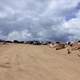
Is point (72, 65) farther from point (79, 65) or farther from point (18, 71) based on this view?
point (18, 71)

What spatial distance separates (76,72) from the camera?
512 cm

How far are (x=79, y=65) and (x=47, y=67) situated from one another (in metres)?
0.95

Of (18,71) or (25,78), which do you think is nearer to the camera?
(25,78)

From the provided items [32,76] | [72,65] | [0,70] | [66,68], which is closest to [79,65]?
[72,65]

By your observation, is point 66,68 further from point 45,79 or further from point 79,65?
point 45,79

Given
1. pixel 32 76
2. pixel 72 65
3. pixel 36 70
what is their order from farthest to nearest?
pixel 72 65, pixel 36 70, pixel 32 76

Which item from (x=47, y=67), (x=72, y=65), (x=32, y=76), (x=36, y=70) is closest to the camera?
(x=32, y=76)

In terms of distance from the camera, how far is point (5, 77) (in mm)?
4211

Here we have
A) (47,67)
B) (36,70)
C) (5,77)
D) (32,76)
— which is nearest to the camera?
(5,77)

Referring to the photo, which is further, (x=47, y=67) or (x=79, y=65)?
(x=79, y=65)

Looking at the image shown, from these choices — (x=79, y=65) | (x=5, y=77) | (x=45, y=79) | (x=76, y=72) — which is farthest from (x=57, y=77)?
(x=79, y=65)

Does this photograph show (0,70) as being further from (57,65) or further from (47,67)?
(57,65)

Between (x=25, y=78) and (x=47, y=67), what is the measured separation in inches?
48.8

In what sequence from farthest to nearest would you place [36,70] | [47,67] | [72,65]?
[72,65], [47,67], [36,70]
